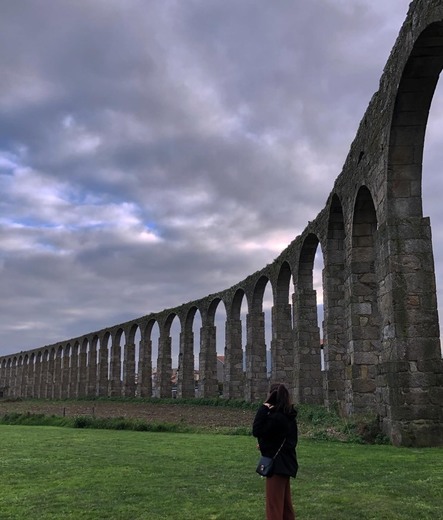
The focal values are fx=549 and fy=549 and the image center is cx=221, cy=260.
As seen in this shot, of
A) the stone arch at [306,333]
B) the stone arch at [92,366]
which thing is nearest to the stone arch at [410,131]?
the stone arch at [306,333]

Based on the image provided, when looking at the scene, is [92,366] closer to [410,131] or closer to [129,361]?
[129,361]

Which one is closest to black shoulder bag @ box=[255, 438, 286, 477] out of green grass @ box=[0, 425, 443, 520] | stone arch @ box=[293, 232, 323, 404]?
green grass @ box=[0, 425, 443, 520]

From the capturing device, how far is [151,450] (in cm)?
898

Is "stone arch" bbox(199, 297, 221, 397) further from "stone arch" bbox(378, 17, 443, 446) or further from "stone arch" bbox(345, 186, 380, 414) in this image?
"stone arch" bbox(378, 17, 443, 446)

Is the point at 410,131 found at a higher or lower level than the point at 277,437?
higher

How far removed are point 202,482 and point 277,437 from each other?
248 centimetres

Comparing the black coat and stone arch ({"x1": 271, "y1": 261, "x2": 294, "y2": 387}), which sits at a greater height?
stone arch ({"x1": 271, "y1": 261, "x2": 294, "y2": 387})

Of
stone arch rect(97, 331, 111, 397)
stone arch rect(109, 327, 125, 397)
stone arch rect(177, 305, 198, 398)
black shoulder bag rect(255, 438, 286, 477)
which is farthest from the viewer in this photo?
stone arch rect(97, 331, 111, 397)

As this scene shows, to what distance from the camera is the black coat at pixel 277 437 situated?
3977 mm

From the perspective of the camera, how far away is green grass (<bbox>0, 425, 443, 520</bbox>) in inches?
189

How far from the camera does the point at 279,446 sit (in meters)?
4.01

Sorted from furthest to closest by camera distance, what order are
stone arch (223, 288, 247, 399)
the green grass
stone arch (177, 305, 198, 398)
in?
stone arch (177, 305, 198, 398) → stone arch (223, 288, 247, 399) → the green grass

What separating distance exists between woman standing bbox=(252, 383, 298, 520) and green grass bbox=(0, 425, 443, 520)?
753mm

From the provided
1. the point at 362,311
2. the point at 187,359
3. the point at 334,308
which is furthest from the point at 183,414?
the point at 187,359
